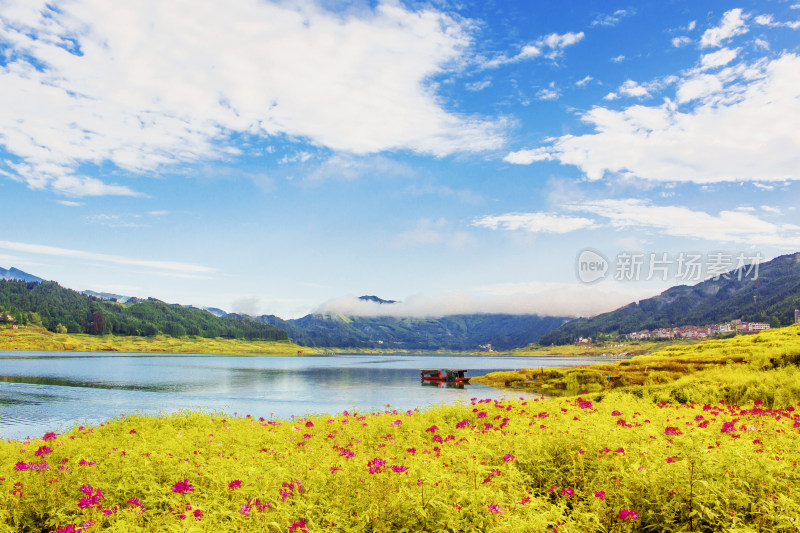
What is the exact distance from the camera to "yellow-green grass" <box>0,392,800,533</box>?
776cm

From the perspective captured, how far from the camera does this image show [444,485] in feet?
28.0

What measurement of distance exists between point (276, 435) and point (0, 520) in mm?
9701

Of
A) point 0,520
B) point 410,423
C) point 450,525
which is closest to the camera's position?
point 450,525

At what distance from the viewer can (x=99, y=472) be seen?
11969mm

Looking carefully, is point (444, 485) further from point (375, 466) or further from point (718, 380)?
point (718, 380)

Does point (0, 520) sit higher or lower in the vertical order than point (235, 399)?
higher

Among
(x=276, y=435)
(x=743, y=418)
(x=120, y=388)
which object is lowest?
(x=120, y=388)

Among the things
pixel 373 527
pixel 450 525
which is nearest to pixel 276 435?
pixel 373 527

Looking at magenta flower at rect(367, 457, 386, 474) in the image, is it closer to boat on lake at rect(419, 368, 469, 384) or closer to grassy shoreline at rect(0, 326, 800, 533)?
grassy shoreline at rect(0, 326, 800, 533)

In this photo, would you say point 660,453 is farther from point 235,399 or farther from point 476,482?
point 235,399

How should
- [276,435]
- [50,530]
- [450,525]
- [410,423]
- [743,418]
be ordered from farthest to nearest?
[410,423] → [276,435] → [743,418] → [50,530] → [450,525]

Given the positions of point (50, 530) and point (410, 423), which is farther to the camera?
point (410, 423)

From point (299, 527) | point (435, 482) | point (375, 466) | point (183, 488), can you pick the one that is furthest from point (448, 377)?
point (299, 527)

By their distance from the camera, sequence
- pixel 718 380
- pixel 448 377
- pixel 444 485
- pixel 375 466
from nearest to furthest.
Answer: pixel 444 485
pixel 375 466
pixel 718 380
pixel 448 377
